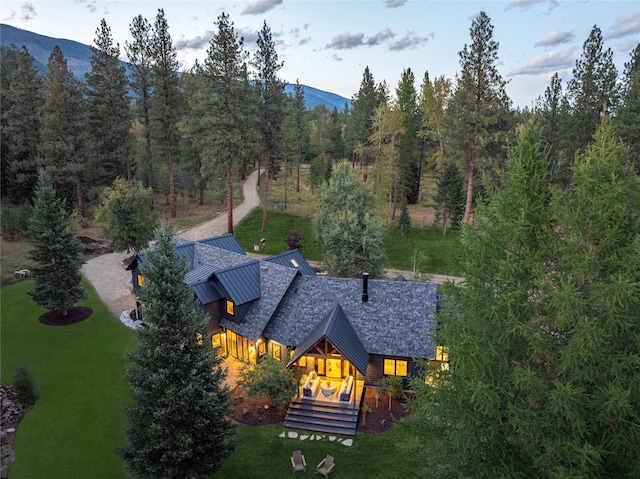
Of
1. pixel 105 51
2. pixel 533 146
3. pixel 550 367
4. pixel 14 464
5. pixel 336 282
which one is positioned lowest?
pixel 14 464

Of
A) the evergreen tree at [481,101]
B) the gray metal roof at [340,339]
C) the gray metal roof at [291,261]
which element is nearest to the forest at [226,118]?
the evergreen tree at [481,101]

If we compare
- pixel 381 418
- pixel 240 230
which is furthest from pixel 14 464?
pixel 240 230

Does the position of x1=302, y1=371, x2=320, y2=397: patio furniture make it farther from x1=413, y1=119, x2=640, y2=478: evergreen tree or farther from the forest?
the forest

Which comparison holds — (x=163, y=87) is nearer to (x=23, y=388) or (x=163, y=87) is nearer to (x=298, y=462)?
(x=23, y=388)

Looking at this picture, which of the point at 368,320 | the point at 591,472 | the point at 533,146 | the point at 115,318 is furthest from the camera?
the point at 115,318

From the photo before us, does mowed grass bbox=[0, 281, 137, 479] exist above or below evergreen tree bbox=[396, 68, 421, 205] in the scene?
below

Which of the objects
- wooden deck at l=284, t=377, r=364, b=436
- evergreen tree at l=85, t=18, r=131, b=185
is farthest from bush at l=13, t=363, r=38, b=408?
evergreen tree at l=85, t=18, r=131, b=185

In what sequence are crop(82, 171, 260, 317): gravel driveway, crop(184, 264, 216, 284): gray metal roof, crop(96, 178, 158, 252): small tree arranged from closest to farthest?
crop(184, 264, 216, 284): gray metal roof, crop(82, 171, 260, 317): gravel driveway, crop(96, 178, 158, 252): small tree

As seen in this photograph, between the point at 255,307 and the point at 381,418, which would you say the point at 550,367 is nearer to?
the point at 381,418
